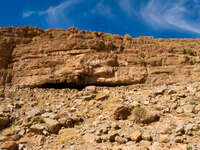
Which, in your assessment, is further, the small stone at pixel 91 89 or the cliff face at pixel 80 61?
the cliff face at pixel 80 61

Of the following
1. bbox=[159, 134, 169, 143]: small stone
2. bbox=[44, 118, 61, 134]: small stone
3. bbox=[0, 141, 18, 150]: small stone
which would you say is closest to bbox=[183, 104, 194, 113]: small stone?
bbox=[159, 134, 169, 143]: small stone

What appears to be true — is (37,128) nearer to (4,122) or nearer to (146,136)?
(4,122)

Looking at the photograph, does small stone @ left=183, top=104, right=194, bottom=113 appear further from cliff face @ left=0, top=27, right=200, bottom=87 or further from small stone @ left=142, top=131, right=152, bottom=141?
cliff face @ left=0, top=27, right=200, bottom=87

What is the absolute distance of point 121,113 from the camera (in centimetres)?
867

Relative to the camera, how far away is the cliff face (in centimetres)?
1305

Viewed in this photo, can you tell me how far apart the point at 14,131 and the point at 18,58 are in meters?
7.30

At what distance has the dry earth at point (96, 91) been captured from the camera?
693 centimetres

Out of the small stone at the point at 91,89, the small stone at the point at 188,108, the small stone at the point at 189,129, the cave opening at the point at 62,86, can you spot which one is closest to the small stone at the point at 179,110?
the small stone at the point at 188,108

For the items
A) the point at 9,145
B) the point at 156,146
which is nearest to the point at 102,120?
the point at 156,146

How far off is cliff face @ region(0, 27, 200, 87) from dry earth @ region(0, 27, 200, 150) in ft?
0.23

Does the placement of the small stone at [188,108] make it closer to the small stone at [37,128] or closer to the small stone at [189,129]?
the small stone at [189,129]

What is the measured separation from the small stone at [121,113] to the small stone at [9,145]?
14.1ft

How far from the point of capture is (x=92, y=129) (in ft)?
24.9

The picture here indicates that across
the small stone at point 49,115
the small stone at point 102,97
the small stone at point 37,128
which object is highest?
the small stone at point 102,97
